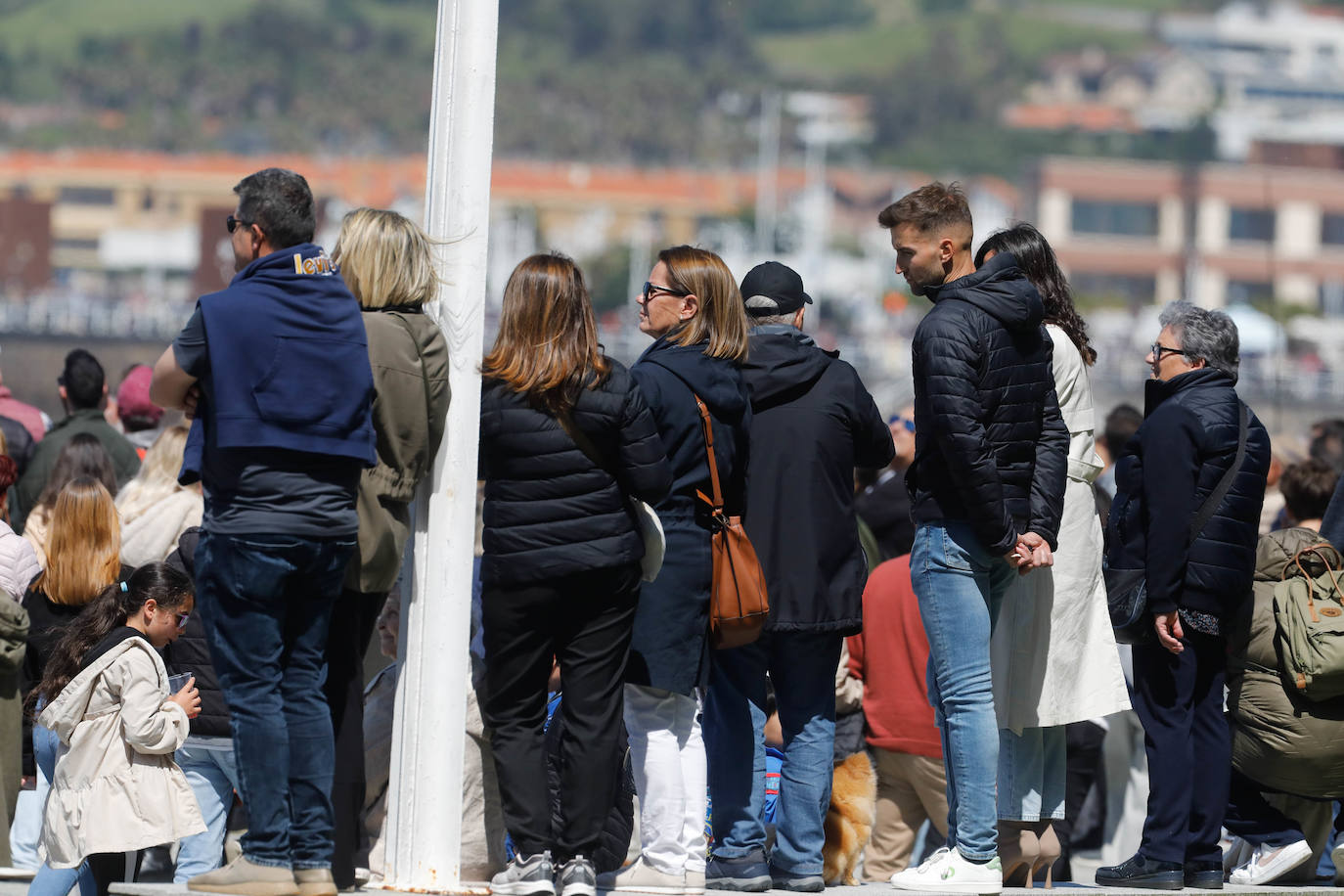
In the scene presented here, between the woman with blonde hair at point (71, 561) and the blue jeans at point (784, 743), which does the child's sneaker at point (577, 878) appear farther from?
the woman with blonde hair at point (71, 561)

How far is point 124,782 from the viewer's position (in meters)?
4.20

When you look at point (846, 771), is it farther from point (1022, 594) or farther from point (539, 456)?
point (539, 456)

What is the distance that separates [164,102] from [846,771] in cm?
14007

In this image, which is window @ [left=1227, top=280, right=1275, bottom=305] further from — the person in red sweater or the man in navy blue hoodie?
the man in navy blue hoodie

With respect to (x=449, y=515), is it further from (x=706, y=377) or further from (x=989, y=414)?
(x=989, y=414)

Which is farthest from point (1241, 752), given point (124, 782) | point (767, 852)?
point (124, 782)

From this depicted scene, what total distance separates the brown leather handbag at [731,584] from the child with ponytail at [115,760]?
1205 millimetres

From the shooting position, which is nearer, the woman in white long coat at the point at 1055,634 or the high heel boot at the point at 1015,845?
the woman in white long coat at the point at 1055,634

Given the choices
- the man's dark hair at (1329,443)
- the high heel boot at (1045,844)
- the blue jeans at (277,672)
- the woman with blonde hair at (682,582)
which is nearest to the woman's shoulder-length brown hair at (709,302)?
the woman with blonde hair at (682,582)

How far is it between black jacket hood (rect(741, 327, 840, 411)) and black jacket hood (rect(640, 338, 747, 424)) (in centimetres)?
14

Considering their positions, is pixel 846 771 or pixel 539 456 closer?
pixel 539 456

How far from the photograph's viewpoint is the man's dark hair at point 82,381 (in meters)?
6.68

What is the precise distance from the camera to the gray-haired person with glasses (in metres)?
4.56

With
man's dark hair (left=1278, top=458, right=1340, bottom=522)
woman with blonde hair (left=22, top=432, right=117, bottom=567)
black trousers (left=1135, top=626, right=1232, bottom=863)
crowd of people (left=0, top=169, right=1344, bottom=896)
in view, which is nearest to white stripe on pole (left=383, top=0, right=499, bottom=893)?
crowd of people (left=0, top=169, right=1344, bottom=896)
